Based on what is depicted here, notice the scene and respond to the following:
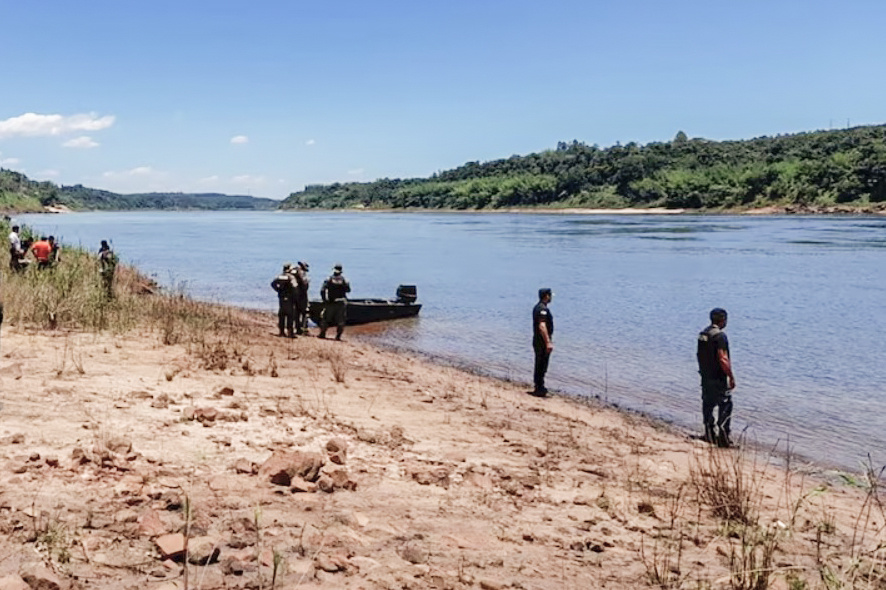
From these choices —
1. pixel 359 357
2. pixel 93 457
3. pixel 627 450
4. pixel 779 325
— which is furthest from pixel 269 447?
pixel 779 325

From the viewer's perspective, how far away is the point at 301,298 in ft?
61.5

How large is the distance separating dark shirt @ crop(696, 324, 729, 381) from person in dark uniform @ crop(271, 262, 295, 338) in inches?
387

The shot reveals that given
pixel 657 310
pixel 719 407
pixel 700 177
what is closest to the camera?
pixel 719 407

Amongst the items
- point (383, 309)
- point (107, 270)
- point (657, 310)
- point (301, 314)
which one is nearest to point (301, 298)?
point (301, 314)

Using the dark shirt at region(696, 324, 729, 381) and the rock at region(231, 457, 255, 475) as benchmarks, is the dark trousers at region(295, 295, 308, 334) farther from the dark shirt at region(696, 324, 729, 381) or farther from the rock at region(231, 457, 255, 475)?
the rock at region(231, 457, 255, 475)

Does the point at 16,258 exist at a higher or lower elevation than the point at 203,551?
higher

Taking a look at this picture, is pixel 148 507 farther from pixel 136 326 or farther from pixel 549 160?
pixel 549 160

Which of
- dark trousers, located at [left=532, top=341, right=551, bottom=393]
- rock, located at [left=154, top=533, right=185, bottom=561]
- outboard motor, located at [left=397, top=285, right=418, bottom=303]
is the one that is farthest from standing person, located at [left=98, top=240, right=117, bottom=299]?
rock, located at [left=154, top=533, right=185, bottom=561]

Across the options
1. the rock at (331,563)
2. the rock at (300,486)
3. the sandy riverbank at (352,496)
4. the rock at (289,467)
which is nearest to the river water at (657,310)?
the sandy riverbank at (352,496)

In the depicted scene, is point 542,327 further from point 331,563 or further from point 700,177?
point 700,177

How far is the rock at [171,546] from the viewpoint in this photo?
4.91 meters

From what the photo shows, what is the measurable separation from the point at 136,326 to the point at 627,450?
9.27 m

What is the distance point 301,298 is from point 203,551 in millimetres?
13971

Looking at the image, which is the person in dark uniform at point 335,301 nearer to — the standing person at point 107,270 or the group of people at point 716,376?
the standing person at point 107,270
